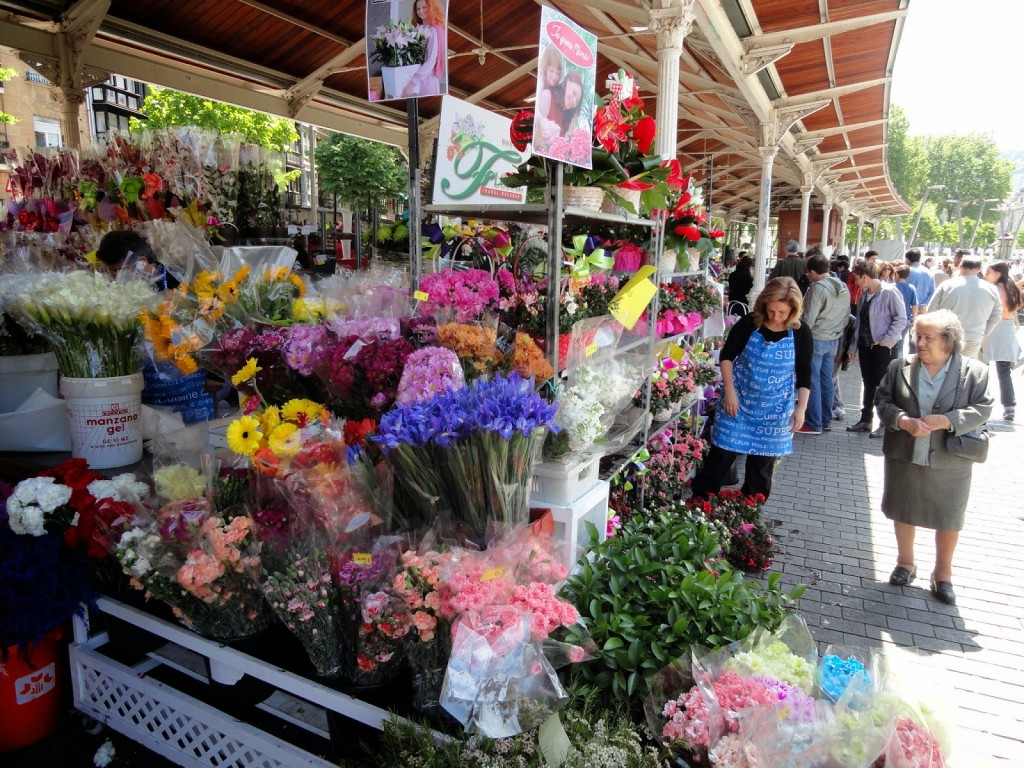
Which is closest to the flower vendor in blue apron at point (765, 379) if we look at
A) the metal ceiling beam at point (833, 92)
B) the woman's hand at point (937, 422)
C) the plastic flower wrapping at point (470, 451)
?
the woman's hand at point (937, 422)

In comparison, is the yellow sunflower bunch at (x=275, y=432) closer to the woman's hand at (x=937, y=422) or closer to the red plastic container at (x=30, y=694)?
the red plastic container at (x=30, y=694)

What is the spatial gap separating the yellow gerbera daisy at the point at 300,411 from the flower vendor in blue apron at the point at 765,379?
272 cm

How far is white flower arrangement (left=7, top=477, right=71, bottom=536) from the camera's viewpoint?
2.10m

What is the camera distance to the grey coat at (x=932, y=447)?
3.28 metres

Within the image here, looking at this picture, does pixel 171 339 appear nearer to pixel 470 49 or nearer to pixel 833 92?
pixel 470 49

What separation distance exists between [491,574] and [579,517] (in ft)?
2.92

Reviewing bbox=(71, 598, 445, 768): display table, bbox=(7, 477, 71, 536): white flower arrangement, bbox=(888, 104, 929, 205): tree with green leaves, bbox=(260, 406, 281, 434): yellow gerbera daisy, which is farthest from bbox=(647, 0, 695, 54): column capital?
bbox=(888, 104, 929, 205): tree with green leaves

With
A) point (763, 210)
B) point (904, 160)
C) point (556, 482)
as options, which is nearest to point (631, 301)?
point (556, 482)

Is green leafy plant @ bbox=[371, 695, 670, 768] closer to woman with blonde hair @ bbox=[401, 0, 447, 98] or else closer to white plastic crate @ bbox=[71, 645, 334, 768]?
white plastic crate @ bbox=[71, 645, 334, 768]

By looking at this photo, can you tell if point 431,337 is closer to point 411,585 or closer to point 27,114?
point 411,585

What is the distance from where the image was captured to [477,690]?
1358 millimetres

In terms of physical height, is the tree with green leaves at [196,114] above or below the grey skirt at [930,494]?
above

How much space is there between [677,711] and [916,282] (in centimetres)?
885

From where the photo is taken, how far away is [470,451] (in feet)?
5.50
